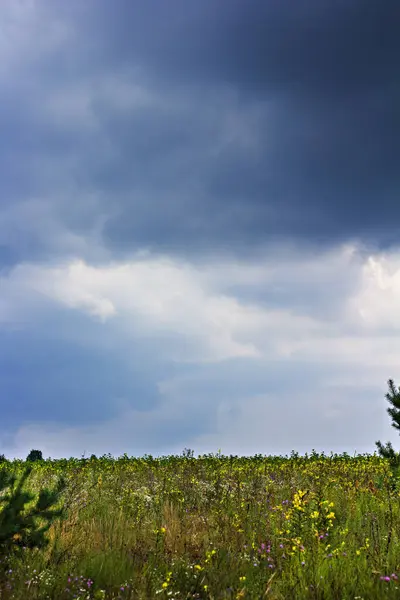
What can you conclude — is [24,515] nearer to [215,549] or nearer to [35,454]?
[215,549]

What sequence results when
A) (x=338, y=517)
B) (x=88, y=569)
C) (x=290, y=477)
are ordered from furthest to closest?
1. (x=290, y=477)
2. (x=338, y=517)
3. (x=88, y=569)

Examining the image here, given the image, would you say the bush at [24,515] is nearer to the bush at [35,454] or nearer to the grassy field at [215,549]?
the grassy field at [215,549]

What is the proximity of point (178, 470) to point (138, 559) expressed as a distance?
8.88 m

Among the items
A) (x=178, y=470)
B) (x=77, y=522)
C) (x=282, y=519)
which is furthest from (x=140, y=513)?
(x=178, y=470)

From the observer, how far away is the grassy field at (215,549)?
17.8 feet

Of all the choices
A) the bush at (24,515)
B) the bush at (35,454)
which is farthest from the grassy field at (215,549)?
the bush at (35,454)

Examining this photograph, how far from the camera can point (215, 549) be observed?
6039mm

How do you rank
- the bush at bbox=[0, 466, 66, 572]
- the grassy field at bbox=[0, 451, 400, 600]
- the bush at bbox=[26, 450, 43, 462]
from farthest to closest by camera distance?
the bush at bbox=[26, 450, 43, 462], the grassy field at bbox=[0, 451, 400, 600], the bush at bbox=[0, 466, 66, 572]

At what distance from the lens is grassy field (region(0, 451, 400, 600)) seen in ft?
17.8

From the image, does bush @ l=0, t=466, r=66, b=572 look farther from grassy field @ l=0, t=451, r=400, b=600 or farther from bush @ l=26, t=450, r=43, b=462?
bush @ l=26, t=450, r=43, b=462

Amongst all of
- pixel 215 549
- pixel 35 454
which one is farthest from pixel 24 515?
pixel 35 454

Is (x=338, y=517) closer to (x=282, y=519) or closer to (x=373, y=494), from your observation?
(x=282, y=519)

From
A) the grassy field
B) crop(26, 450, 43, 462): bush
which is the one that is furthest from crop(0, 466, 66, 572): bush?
crop(26, 450, 43, 462): bush

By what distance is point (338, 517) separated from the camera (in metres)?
8.66
